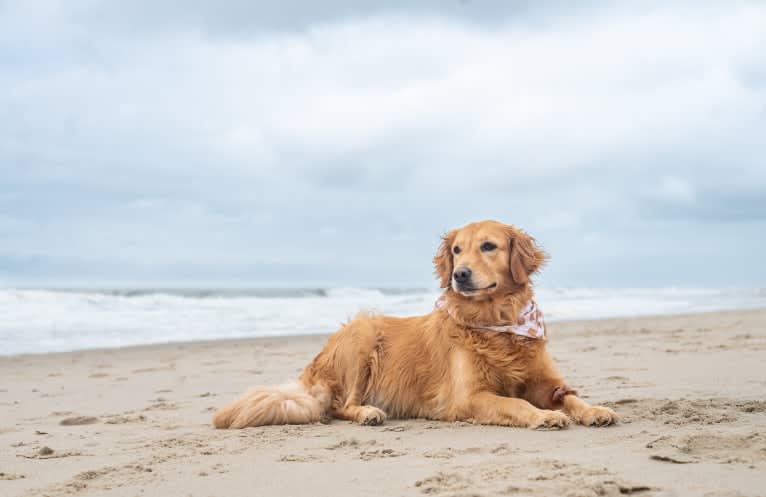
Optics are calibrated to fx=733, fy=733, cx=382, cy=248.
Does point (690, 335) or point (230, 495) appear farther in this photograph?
point (690, 335)

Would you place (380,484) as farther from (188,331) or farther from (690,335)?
(188,331)

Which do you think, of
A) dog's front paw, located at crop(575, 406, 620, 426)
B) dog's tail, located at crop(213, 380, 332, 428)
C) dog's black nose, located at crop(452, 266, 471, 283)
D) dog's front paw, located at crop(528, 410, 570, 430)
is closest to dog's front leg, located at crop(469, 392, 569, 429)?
dog's front paw, located at crop(528, 410, 570, 430)

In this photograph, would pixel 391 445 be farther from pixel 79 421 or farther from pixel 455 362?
pixel 79 421

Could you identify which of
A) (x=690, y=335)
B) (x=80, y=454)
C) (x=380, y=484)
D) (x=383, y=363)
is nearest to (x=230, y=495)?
(x=380, y=484)

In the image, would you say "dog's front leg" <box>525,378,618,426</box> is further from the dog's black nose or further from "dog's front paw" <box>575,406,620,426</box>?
the dog's black nose

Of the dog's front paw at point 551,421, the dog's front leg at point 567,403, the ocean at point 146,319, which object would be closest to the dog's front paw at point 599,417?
the dog's front leg at point 567,403

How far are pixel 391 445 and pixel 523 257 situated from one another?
185 centimetres

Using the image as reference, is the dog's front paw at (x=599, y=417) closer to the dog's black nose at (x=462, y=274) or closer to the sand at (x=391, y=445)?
the sand at (x=391, y=445)

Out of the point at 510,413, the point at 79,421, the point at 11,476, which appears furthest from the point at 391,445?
the point at 79,421

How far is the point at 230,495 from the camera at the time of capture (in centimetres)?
310

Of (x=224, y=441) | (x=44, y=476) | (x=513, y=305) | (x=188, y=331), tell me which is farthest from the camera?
(x=188, y=331)

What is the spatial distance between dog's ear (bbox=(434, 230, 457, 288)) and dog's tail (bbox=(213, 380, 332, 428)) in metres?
1.30

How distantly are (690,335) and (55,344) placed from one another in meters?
10.3

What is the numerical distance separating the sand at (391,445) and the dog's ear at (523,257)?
1.16 meters
